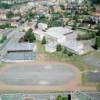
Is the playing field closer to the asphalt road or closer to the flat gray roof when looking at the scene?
the asphalt road

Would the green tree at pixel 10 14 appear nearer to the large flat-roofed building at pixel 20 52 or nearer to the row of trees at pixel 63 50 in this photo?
the large flat-roofed building at pixel 20 52

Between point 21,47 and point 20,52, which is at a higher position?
point 21,47

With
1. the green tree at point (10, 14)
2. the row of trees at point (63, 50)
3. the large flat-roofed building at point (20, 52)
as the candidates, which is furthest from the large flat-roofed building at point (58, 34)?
the green tree at point (10, 14)

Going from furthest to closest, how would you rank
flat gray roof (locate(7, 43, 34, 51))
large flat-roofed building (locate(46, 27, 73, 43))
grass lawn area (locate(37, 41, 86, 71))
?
1. large flat-roofed building (locate(46, 27, 73, 43))
2. flat gray roof (locate(7, 43, 34, 51))
3. grass lawn area (locate(37, 41, 86, 71))

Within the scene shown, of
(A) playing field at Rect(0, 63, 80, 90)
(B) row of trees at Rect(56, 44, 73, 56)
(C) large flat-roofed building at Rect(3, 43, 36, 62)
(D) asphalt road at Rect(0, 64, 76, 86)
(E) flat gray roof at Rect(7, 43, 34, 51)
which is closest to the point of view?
(A) playing field at Rect(0, 63, 80, 90)

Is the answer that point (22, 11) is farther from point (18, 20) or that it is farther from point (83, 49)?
point (83, 49)

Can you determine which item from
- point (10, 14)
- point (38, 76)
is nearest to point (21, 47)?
point (38, 76)

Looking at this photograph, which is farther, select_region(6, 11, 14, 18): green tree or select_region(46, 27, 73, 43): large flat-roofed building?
select_region(6, 11, 14, 18): green tree

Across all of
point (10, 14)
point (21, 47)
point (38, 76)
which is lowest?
point (38, 76)

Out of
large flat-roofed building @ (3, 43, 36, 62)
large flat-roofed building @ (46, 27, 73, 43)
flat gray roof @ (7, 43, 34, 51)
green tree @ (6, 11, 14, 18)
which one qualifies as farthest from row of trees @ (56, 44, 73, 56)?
green tree @ (6, 11, 14, 18)

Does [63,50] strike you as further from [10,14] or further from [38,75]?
[10,14]
